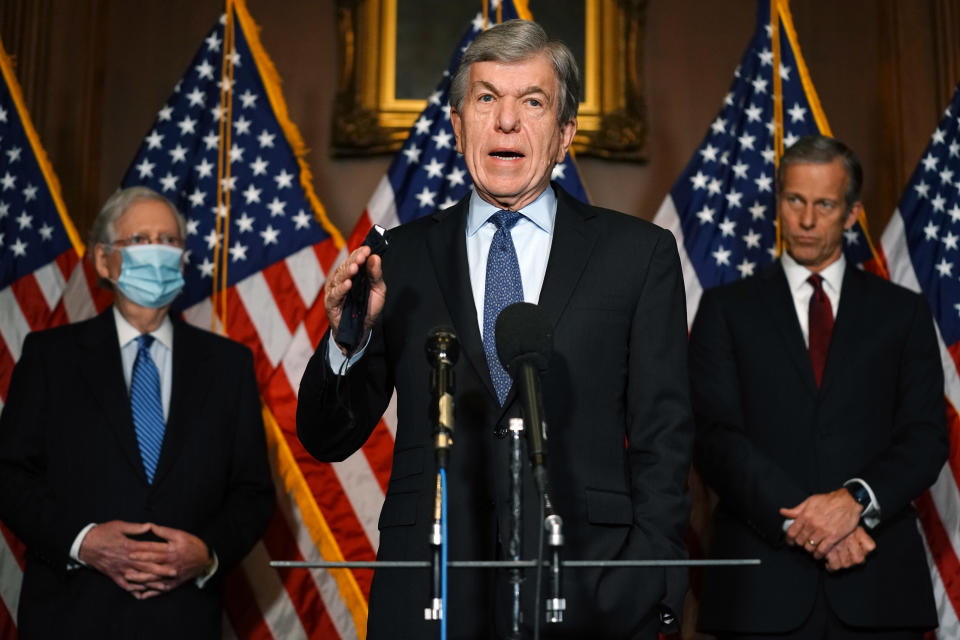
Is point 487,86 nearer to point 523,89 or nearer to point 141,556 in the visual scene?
point 523,89

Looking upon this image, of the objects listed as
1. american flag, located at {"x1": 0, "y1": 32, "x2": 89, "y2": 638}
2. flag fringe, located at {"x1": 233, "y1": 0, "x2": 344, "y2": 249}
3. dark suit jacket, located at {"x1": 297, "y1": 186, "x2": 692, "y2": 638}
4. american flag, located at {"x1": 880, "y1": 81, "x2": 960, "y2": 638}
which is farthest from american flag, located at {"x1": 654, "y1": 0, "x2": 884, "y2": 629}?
american flag, located at {"x1": 0, "y1": 32, "x2": 89, "y2": 638}

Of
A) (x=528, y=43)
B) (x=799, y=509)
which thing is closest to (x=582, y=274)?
(x=528, y=43)

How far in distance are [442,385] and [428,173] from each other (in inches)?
113

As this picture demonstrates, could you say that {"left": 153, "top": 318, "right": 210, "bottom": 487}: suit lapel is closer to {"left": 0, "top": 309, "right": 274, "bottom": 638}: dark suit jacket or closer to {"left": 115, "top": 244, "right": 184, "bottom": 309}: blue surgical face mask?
{"left": 0, "top": 309, "right": 274, "bottom": 638}: dark suit jacket

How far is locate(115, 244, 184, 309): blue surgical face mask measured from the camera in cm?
374

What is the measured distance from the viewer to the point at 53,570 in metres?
3.35

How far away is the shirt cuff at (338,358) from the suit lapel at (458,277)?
175 millimetres

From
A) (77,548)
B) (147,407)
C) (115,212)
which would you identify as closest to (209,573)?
(77,548)

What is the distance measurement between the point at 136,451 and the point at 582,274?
1.81 m

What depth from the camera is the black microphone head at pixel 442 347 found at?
1665 mm

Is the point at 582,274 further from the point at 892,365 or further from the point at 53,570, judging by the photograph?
the point at 53,570

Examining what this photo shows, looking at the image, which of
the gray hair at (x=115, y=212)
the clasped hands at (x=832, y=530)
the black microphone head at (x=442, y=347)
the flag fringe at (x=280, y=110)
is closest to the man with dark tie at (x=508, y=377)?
the black microphone head at (x=442, y=347)

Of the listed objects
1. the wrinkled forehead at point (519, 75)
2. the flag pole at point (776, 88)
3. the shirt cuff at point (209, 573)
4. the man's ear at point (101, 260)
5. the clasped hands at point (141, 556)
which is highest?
the flag pole at point (776, 88)

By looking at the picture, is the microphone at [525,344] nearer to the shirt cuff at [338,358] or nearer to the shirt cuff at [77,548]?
the shirt cuff at [338,358]
